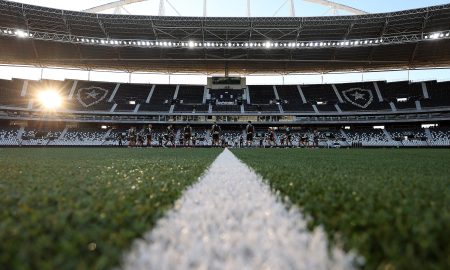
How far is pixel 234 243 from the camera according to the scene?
3.39ft

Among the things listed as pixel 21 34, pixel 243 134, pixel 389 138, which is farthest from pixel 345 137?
pixel 21 34

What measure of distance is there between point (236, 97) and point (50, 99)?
26.6 m

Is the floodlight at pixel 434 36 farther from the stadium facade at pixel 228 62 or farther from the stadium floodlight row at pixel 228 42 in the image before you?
the stadium facade at pixel 228 62

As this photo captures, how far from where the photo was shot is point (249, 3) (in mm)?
35531

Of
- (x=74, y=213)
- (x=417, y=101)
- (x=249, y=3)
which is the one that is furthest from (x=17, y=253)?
(x=417, y=101)

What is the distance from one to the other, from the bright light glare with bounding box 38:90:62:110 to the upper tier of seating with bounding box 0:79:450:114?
2.43 ft

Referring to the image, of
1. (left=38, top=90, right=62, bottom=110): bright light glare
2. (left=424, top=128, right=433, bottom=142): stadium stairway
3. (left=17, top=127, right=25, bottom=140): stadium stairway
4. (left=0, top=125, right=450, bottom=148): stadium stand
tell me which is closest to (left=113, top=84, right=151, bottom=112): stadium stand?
(left=0, top=125, right=450, bottom=148): stadium stand

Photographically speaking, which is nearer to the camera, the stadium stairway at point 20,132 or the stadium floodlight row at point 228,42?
the stadium floodlight row at point 228,42

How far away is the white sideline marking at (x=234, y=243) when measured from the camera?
0.83 m

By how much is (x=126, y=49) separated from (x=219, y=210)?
130ft

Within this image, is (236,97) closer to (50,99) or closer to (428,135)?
(428,135)

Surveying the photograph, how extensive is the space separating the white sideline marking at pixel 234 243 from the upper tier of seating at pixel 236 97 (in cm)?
4145

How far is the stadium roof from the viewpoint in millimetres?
31062

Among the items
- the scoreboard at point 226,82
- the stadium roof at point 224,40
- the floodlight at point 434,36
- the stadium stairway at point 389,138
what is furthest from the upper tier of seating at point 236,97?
the floodlight at point 434,36
